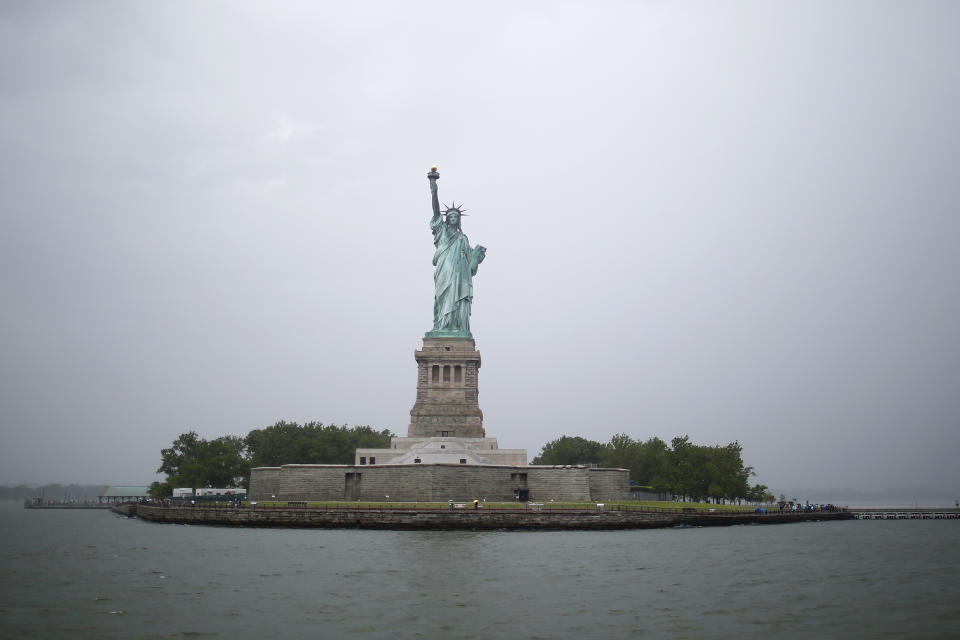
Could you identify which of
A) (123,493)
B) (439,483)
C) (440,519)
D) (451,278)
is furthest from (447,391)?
(123,493)

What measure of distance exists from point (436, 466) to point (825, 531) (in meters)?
28.7

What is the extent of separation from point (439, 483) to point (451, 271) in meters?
26.2

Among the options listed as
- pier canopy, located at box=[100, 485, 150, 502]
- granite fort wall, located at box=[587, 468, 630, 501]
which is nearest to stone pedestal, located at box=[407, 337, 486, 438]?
granite fort wall, located at box=[587, 468, 630, 501]

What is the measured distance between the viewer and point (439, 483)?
6038cm

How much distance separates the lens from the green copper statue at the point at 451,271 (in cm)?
7944

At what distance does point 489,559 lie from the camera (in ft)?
120

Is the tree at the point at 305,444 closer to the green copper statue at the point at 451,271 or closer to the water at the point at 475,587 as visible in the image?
the green copper statue at the point at 451,271

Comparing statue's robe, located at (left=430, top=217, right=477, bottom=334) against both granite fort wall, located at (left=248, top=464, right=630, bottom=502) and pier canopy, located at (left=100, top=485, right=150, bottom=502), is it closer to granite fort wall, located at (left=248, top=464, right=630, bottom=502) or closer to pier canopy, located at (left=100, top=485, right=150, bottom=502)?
granite fort wall, located at (left=248, top=464, right=630, bottom=502)

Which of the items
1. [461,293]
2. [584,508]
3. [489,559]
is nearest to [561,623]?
[489,559]

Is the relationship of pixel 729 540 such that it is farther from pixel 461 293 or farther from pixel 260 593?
pixel 461 293

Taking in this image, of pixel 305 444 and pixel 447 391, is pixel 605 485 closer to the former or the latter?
pixel 447 391

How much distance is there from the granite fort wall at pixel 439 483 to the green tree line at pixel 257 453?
2523 cm

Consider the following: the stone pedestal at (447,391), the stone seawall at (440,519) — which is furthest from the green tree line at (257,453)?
the stone seawall at (440,519)

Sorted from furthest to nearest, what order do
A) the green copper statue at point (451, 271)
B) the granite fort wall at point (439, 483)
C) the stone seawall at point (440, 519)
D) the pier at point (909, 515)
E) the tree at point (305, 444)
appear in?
the tree at point (305, 444), the pier at point (909, 515), the green copper statue at point (451, 271), the granite fort wall at point (439, 483), the stone seawall at point (440, 519)
